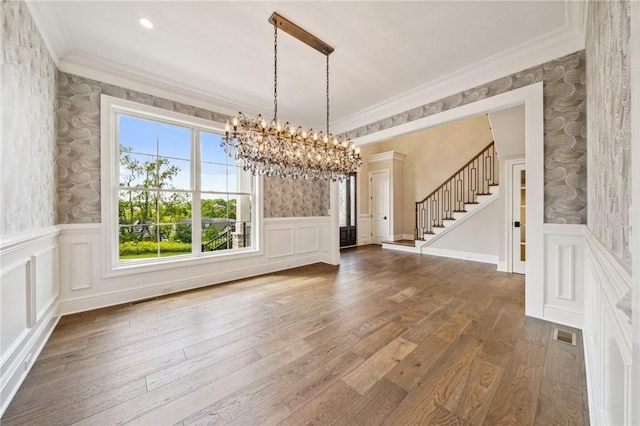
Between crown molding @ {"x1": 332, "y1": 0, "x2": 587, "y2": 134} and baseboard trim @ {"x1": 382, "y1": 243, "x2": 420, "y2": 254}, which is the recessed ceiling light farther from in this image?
baseboard trim @ {"x1": 382, "y1": 243, "x2": 420, "y2": 254}

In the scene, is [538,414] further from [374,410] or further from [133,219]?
[133,219]

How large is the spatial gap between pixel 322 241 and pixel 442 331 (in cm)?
340

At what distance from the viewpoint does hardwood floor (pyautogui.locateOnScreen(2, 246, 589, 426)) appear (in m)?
1.49

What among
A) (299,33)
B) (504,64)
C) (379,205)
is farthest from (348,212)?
(299,33)

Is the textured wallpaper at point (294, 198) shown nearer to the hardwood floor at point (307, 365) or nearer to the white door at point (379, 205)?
the hardwood floor at point (307, 365)

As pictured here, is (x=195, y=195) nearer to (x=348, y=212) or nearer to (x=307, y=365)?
(x=307, y=365)

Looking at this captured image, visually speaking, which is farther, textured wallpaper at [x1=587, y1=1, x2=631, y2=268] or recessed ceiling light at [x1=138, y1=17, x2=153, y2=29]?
recessed ceiling light at [x1=138, y1=17, x2=153, y2=29]

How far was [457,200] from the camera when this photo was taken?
6797 millimetres

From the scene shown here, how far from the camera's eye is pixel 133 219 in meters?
3.42

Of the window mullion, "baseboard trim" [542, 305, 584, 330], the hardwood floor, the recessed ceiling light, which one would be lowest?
the hardwood floor

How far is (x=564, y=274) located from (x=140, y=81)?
18.2 feet

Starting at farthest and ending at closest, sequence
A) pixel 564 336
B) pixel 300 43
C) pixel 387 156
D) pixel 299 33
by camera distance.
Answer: pixel 387 156
pixel 300 43
pixel 299 33
pixel 564 336

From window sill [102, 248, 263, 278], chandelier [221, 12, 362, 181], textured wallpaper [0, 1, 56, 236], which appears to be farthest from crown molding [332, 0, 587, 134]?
textured wallpaper [0, 1, 56, 236]

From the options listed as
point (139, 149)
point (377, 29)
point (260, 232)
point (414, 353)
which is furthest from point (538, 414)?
point (139, 149)
